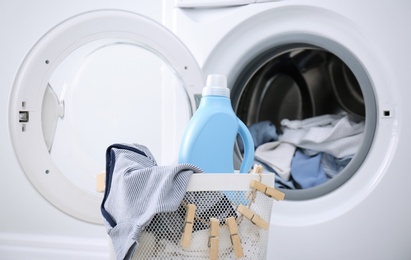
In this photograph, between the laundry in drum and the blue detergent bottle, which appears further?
the laundry in drum

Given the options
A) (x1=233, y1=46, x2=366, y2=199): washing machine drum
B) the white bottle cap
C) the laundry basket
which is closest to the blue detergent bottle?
the white bottle cap

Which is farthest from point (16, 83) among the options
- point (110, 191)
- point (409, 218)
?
point (409, 218)

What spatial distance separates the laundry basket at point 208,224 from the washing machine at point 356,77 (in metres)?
0.37

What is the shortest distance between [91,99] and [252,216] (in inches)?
26.0

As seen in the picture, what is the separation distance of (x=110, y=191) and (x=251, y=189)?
238 mm

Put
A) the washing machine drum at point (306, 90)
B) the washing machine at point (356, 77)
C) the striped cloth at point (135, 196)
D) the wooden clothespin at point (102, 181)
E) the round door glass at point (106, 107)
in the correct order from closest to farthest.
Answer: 1. the striped cloth at point (135, 196)
2. the wooden clothespin at point (102, 181)
3. the washing machine at point (356, 77)
4. the round door glass at point (106, 107)
5. the washing machine drum at point (306, 90)

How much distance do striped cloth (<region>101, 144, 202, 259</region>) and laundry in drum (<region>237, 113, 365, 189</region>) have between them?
549 mm

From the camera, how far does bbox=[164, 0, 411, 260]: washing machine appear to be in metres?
1.07

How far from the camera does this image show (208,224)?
2.45 feet

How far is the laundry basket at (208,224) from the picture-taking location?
73 centimetres

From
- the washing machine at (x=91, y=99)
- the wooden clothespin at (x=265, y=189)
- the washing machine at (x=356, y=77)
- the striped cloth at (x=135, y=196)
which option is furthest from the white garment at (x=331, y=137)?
the striped cloth at (x=135, y=196)

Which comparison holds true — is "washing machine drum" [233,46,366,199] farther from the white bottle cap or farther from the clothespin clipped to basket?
the clothespin clipped to basket

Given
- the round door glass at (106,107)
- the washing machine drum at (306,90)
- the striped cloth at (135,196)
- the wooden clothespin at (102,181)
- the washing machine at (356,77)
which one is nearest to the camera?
the striped cloth at (135,196)

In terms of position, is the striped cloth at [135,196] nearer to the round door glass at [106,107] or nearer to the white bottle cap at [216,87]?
the white bottle cap at [216,87]
